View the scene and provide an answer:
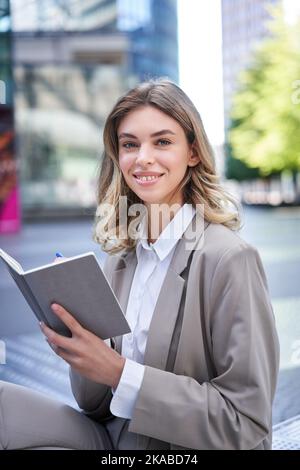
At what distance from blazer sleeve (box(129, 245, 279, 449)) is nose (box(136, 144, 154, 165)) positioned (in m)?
0.30

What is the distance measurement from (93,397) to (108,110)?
330 cm

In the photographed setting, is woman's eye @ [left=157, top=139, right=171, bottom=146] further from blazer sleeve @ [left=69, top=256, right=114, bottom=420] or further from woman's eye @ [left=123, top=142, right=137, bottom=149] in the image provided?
blazer sleeve @ [left=69, top=256, right=114, bottom=420]

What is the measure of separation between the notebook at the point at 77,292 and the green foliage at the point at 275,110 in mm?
2578

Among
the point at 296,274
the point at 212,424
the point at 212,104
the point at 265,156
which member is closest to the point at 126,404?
the point at 212,424

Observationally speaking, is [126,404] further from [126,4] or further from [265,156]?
[126,4]

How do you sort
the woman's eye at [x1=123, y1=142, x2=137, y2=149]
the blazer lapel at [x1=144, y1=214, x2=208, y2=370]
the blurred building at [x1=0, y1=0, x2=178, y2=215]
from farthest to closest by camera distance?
the blurred building at [x1=0, y1=0, x2=178, y2=215] < the woman's eye at [x1=123, y1=142, x2=137, y2=149] < the blazer lapel at [x1=144, y1=214, x2=208, y2=370]

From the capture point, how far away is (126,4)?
1614cm

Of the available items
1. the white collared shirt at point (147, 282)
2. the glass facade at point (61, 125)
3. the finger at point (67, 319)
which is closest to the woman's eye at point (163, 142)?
the white collared shirt at point (147, 282)

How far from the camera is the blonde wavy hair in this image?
129 centimetres

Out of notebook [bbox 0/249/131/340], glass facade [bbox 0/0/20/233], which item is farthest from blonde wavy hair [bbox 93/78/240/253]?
glass facade [bbox 0/0/20/233]

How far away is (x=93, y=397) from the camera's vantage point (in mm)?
1413

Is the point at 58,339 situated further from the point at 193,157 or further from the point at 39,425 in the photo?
the point at 193,157
